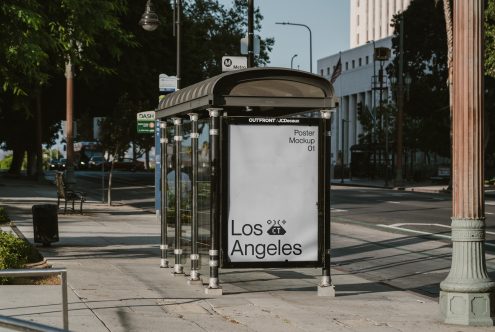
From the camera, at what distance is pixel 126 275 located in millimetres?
13570

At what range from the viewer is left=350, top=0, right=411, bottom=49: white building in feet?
511

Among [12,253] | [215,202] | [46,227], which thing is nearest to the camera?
[215,202]

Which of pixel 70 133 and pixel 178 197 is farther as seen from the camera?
pixel 70 133

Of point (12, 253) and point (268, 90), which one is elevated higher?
point (268, 90)

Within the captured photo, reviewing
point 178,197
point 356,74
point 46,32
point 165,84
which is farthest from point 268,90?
point 356,74

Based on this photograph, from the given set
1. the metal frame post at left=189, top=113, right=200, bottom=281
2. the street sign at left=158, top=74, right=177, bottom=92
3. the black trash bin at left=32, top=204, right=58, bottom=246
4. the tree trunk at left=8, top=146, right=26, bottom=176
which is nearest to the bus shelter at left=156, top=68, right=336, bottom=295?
the metal frame post at left=189, top=113, right=200, bottom=281

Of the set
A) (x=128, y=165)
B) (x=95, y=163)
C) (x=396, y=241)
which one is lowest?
(x=396, y=241)

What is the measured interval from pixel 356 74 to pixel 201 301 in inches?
4671

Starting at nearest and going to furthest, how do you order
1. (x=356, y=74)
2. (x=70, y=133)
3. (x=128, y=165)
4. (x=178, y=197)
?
(x=178, y=197), (x=70, y=133), (x=128, y=165), (x=356, y=74)

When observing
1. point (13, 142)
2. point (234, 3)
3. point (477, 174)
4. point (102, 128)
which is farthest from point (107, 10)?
point (234, 3)

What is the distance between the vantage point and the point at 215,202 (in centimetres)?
1195

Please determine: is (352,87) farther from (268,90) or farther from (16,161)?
(268,90)

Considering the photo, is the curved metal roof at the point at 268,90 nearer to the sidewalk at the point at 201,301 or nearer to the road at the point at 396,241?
the sidewalk at the point at 201,301

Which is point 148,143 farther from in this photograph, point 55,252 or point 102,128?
point 55,252
